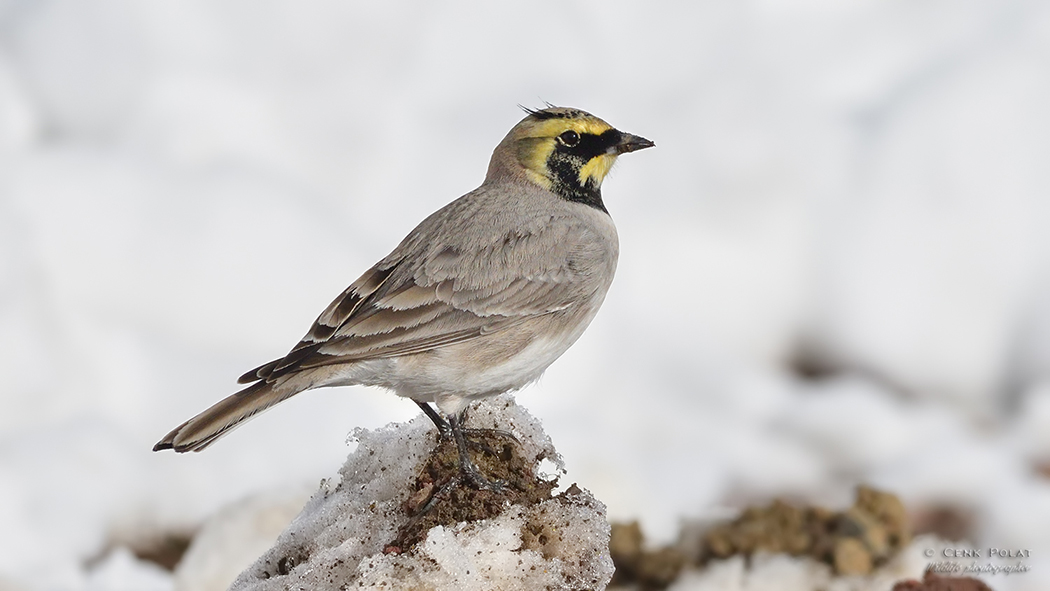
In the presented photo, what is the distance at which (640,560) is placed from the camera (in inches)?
226

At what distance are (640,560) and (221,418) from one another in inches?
124

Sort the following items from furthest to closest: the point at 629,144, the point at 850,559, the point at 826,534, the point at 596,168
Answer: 1. the point at 826,534
2. the point at 850,559
3. the point at 596,168
4. the point at 629,144

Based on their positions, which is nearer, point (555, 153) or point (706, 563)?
point (555, 153)

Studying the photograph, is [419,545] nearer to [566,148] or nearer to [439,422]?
[439,422]

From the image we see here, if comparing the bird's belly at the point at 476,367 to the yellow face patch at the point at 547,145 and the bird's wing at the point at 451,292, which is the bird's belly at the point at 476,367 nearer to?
the bird's wing at the point at 451,292

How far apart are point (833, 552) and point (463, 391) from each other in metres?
2.83

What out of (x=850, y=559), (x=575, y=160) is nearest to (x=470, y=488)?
(x=575, y=160)

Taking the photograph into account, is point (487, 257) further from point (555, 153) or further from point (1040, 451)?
Answer: point (1040, 451)

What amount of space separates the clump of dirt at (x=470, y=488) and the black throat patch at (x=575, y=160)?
108cm

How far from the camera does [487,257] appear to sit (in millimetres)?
3760

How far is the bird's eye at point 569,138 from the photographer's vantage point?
4.06 metres

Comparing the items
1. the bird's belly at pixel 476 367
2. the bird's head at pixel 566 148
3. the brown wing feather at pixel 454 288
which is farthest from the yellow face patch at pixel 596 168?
the bird's belly at pixel 476 367

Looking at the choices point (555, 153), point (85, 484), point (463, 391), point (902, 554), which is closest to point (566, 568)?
point (463, 391)

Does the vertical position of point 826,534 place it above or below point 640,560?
above
